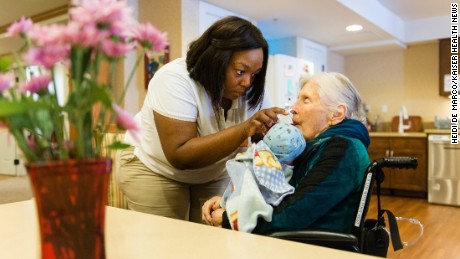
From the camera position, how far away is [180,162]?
1.30m

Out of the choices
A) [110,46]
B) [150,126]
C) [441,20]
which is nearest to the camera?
[110,46]

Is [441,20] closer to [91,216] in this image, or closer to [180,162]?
[180,162]

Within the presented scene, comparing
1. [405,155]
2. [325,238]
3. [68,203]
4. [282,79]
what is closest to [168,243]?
[68,203]

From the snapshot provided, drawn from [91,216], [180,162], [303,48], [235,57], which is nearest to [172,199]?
[180,162]

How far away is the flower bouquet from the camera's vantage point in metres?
0.45

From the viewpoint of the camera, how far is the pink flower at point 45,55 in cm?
44

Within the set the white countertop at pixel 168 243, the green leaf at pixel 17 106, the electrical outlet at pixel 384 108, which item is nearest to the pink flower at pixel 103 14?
the green leaf at pixel 17 106

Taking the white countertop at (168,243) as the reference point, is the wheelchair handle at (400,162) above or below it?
above

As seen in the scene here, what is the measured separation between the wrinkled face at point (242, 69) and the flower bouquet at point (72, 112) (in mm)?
815

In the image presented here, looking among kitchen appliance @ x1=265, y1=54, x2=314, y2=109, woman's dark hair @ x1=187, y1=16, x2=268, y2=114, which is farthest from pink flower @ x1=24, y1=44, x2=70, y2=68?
kitchen appliance @ x1=265, y1=54, x2=314, y2=109

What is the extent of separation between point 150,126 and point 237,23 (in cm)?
51

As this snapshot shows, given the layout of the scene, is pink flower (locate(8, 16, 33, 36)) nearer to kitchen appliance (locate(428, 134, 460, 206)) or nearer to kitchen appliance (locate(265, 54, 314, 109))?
kitchen appliance (locate(265, 54, 314, 109))

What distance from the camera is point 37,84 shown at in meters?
0.49

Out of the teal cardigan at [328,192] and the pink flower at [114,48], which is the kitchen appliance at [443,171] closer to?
the teal cardigan at [328,192]
